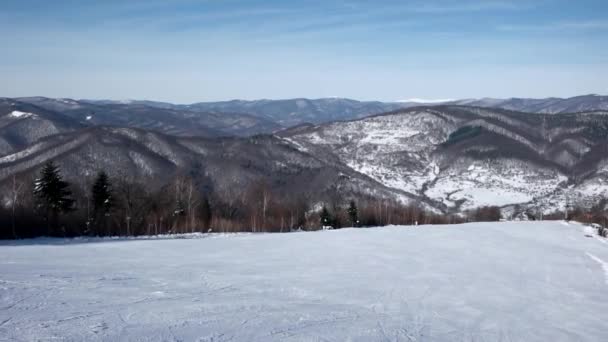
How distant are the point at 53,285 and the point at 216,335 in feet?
23.7

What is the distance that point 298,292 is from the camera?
16.6 metres

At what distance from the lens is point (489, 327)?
13.8 meters

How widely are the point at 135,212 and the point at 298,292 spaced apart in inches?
1167

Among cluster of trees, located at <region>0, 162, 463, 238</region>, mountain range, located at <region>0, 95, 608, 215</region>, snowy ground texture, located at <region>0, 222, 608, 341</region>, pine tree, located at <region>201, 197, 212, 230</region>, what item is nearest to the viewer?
snowy ground texture, located at <region>0, 222, 608, 341</region>

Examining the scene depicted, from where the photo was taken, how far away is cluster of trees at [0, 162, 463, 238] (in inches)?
1438

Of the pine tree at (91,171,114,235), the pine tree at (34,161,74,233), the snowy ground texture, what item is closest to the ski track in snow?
the snowy ground texture

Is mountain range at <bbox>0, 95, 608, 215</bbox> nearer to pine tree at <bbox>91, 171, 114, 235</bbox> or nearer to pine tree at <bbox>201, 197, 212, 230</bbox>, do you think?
pine tree at <bbox>201, 197, 212, 230</bbox>

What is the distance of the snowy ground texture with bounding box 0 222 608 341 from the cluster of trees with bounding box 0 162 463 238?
732 cm

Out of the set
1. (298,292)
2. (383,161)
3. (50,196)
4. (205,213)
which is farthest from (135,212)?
→ (383,161)

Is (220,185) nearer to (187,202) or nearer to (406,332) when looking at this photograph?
(187,202)

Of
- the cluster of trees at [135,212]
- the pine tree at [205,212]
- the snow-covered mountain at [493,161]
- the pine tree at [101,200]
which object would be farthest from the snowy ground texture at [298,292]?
the snow-covered mountain at [493,161]

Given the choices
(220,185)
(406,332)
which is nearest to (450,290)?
(406,332)

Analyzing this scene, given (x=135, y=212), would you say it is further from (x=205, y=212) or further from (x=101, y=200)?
(x=205, y=212)

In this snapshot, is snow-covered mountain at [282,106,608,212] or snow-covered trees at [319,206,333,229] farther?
snow-covered mountain at [282,106,608,212]
